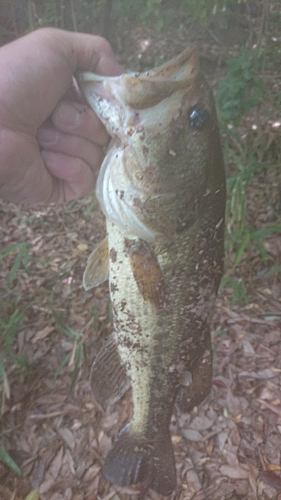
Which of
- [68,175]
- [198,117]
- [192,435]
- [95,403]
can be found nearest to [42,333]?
[95,403]

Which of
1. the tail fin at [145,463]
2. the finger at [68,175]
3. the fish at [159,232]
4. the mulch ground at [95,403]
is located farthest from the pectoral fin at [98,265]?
the mulch ground at [95,403]

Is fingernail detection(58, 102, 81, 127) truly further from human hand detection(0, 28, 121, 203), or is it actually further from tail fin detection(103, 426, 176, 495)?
tail fin detection(103, 426, 176, 495)

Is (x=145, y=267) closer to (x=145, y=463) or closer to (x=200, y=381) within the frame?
(x=200, y=381)

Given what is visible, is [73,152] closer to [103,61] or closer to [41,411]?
[103,61]

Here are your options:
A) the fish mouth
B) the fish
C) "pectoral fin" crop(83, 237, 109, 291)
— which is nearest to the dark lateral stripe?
the fish

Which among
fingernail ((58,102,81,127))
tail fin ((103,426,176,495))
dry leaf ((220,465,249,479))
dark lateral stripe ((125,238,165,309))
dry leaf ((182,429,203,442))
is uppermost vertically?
fingernail ((58,102,81,127))

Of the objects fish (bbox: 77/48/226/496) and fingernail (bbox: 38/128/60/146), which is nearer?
fish (bbox: 77/48/226/496)
